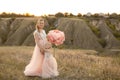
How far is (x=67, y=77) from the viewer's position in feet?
43.5

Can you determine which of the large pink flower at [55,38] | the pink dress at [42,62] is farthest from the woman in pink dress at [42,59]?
the large pink flower at [55,38]

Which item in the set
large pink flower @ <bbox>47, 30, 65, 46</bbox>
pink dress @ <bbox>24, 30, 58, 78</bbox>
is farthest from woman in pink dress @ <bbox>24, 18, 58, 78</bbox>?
large pink flower @ <bbox>47, 30, 65, 46</bbox>

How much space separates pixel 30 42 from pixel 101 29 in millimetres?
21596

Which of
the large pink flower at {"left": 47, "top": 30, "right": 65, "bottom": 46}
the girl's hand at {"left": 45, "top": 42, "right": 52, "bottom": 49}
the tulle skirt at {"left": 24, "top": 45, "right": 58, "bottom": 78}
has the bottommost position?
the tulle skirt at {"left": 24, "top": 45, "right": 58, "bottom": 78}

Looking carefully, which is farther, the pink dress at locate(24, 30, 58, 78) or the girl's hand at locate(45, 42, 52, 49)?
the pink dress at locate(24, 30, 58, 78)

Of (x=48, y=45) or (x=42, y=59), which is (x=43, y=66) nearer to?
(x=42, y=59)

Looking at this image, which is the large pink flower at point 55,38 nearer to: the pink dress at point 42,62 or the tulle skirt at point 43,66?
the pink dress at point 42,62

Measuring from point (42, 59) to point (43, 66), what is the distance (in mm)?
350

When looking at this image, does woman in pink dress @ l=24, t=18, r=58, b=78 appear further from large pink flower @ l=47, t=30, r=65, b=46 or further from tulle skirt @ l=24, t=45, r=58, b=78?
large pink flower @ l=47, t=30, r=65, b=46

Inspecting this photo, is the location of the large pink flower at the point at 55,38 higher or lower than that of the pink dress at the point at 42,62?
higher

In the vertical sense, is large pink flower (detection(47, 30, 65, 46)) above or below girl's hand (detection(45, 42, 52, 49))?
above

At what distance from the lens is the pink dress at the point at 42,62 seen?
507 inches

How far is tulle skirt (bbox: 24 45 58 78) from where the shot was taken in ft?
42.2

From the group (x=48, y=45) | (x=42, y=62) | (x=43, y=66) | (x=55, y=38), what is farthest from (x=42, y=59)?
(x=55, y=38)
